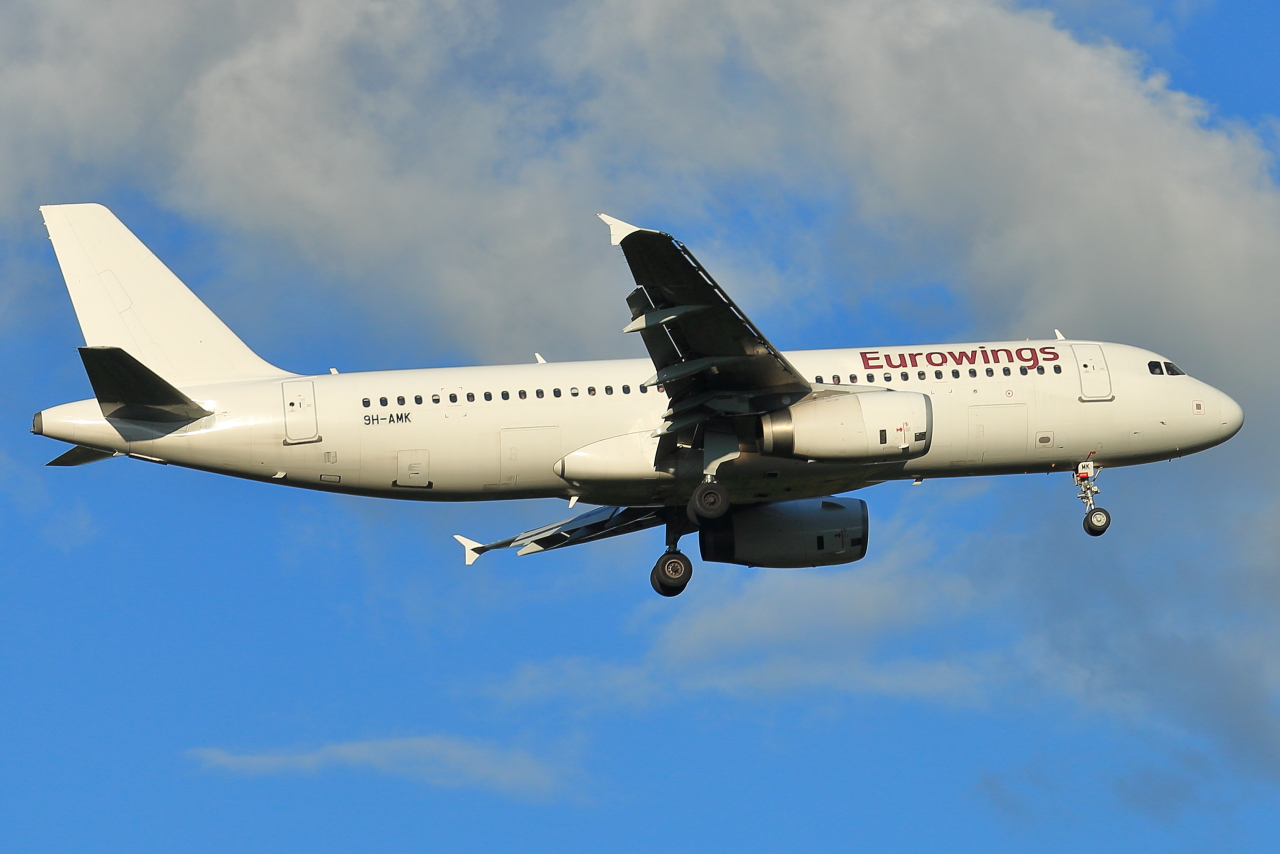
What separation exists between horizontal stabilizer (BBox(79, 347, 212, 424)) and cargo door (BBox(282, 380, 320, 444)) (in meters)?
1.90

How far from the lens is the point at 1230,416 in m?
39.3

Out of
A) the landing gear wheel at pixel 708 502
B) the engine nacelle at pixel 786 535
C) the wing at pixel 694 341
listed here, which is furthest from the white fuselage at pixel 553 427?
the engine nacelle at pixel 786 535

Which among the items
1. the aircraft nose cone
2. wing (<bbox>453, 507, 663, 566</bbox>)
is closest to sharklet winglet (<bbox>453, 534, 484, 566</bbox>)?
wing (<bbox>453, 507, 663, 566</bbox>)

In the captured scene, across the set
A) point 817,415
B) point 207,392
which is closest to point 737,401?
point 817,415

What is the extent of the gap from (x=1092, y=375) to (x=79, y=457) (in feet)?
85.7

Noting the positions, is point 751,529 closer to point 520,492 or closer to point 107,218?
point 520,492

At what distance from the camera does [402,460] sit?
35531 mm

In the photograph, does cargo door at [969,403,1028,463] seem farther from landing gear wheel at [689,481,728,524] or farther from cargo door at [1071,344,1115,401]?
landing gear wheel at [689,481,728,524]

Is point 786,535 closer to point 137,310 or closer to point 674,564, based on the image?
point 674,564

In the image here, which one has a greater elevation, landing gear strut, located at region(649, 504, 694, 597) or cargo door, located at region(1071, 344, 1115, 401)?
cargo door, located at region(1071, 344, 1115, 401)

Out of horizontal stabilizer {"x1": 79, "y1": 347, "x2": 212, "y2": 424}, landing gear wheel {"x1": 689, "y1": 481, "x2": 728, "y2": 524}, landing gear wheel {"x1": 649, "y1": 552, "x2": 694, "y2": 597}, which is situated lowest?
landing gear wheel {"x1": 649, "y1": 552, "x2": 694, "y2": 597}

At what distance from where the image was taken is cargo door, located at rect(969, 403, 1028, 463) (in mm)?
36844

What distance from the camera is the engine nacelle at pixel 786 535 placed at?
41.0 meters

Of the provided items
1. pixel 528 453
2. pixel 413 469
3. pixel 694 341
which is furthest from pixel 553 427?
pixel 694 341
